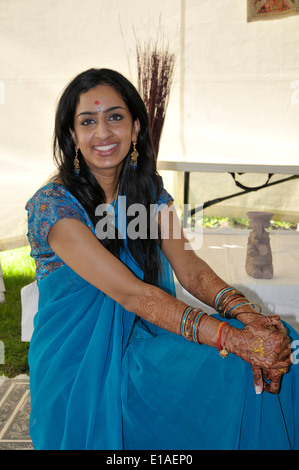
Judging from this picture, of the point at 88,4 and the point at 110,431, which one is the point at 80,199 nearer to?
the point at 110,431

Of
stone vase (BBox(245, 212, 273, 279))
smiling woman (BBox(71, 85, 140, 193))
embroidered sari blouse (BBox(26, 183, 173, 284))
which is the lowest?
stone vase (BBox(245, 212, 273, 279))

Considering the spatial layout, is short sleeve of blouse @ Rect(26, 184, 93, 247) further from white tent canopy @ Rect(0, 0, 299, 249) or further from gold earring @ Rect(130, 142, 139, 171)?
white tent canopy @ Rect(0, 0, 299, 249)

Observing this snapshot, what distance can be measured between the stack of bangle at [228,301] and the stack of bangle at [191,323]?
0.16 metres

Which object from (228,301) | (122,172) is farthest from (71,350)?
(122,172)

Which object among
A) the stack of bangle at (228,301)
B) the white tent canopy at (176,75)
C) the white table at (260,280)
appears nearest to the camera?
the stack of bangle at (228,301)

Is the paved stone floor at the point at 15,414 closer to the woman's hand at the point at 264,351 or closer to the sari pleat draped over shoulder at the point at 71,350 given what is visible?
the sari pleat draped over shoulder at the point at 71,350

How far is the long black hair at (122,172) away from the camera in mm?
1426

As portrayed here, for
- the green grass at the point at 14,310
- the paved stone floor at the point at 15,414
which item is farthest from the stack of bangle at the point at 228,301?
the green grass at the point at 14,310

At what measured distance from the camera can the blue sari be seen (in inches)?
41.6

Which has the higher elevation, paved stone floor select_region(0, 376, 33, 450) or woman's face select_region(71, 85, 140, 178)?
woman's face select_region(71, 85, 140, 178)

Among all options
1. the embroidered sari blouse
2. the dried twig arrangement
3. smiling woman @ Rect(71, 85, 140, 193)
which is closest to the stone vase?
smiling woman @ Rect(71, 85, 140, 193)

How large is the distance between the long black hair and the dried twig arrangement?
5.84 feet

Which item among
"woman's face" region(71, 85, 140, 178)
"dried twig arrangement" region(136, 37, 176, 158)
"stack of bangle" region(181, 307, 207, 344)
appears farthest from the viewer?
"dried twig arrangement" region(136, 37, 176, 158)

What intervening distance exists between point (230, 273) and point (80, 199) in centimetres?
97
